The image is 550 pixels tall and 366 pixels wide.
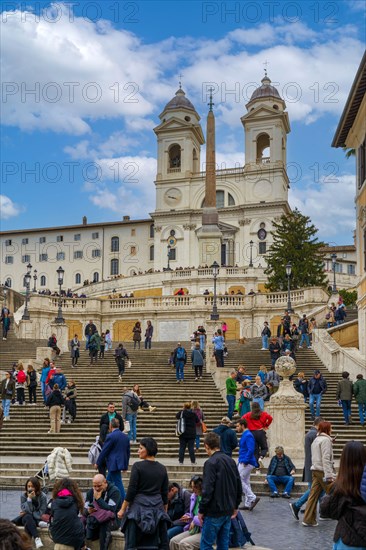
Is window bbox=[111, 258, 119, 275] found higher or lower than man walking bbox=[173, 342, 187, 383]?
higher

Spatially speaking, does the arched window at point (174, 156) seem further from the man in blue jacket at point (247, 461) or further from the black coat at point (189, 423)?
the man in blue jacket at point (247, 461)

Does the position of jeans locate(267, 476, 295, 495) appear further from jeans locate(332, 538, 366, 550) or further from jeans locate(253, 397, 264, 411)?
jeans locate(332, 538, 366, 550)

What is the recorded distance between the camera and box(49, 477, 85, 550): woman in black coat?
8539 mm

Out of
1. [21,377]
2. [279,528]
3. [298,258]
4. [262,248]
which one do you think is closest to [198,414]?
[279,528]

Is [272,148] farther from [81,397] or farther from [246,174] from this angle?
[81,397]

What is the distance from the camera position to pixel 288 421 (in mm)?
17625

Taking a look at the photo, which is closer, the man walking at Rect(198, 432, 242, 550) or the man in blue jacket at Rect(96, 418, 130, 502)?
the man walking at Rect(198, 432, 242, 550)

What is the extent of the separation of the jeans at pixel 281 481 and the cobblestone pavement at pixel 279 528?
0.76 ft

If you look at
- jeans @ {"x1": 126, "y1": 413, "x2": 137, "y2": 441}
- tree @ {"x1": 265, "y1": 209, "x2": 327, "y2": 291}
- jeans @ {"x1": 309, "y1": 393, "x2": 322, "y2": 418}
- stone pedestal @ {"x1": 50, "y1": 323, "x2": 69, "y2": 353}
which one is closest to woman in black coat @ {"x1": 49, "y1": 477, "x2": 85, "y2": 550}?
jeans @ {"x1": 126, "y1": 413, "x2": 137, "y2": 441}

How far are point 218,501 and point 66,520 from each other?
5.74 feet

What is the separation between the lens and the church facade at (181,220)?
8606 centimetres

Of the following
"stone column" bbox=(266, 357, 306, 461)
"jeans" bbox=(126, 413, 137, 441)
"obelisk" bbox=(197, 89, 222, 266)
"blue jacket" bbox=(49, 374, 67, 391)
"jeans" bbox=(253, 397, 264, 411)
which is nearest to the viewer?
"stone column" bbox=(266, 357, 306, 461)

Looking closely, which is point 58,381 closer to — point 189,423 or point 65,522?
point 189,423

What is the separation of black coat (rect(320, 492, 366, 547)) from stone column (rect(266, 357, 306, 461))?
11709mm
